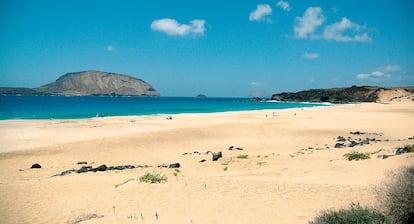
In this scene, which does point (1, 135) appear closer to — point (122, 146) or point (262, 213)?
point (122, 146)

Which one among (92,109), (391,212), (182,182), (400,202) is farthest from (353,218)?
(92,109)

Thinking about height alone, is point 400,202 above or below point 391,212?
above

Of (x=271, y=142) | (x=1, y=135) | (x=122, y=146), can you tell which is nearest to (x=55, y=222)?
(x=122, y=146)

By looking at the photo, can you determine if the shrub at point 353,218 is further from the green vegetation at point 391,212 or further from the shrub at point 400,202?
the shrub at point 400,202

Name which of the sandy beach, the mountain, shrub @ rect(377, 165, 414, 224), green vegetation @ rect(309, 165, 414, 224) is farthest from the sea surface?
shrub @ rect(377, 165, 414, 224)

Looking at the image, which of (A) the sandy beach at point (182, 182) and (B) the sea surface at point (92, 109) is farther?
(B) the sea surface at point (92, 109)

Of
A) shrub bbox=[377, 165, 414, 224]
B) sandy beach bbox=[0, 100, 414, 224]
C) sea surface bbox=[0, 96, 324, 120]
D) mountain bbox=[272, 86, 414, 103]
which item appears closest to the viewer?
shrub bbox=[377, 165, 414, 224]

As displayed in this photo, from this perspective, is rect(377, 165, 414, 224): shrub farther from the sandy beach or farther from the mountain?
the mountain

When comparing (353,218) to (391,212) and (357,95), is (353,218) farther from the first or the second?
(357,95)

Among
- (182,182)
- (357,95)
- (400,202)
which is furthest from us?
(357,95)

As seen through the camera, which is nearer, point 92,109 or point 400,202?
point 400,202

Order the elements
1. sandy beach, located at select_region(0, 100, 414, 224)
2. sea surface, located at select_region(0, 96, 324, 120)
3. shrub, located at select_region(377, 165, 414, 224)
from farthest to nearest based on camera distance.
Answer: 1. sea surface, located at select_region(0, 96, 324, 120)
2. sandy beach, located at select_region(0, 100, 414, 224)
3. shrub, located at select_region(377, 165, 414, 224)

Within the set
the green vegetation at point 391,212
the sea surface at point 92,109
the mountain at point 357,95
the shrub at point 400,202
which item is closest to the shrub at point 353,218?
the green vegetation at point 391,212

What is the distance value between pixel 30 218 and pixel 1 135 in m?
24.5
